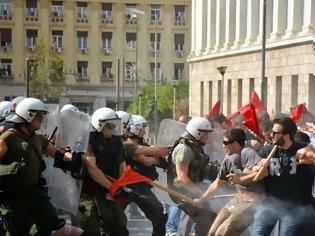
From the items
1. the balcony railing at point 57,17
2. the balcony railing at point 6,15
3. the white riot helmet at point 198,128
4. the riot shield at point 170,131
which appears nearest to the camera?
the white riot helmet at point 198,128

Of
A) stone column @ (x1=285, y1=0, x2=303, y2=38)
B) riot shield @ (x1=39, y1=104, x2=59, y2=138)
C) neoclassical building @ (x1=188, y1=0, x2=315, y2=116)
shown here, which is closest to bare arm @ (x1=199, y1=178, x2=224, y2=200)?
riot shield @ (x1=39, y1=104, x2=59, y2=138)

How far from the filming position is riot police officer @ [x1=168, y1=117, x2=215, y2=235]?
8.35 m

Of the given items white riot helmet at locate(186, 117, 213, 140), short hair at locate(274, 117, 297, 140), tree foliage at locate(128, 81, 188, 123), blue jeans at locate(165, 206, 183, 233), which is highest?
short hair at locate(274, 117, 297, 140)

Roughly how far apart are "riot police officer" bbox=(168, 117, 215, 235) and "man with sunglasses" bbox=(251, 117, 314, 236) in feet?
4.70

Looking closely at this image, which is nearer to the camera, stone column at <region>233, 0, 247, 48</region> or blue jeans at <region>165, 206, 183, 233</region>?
blue jeans at <region>165, 206, 183, 233</region>

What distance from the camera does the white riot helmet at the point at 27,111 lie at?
24.5 ft

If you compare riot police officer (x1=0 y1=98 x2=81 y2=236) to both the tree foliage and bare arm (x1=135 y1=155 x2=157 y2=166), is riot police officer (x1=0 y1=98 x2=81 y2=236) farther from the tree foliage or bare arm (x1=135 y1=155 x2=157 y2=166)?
the tree foliage

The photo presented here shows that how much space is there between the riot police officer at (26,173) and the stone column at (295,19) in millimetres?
29035

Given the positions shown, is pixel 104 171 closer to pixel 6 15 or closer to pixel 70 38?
pixel 70 38

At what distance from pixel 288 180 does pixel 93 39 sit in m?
63.6

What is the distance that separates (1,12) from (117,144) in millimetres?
63162

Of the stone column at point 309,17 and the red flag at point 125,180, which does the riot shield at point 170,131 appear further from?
the stone column at point 309,17

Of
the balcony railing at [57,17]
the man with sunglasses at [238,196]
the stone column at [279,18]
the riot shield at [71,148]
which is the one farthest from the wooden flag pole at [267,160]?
the balcony railing at [57,17]

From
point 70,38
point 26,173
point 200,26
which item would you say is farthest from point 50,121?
point 70,38
